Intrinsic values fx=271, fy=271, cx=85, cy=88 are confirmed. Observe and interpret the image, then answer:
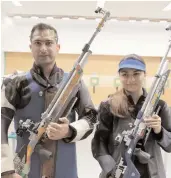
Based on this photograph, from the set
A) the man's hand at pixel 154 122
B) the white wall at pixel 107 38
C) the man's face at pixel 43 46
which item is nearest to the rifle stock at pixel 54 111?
the man's face at pixel 43 46

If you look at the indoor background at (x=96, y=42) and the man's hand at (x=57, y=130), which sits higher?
the indoor background at (x=96, y=42)

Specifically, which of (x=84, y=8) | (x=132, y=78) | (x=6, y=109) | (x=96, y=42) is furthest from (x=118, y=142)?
(x=96, y=42)

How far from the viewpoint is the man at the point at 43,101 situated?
1064mm

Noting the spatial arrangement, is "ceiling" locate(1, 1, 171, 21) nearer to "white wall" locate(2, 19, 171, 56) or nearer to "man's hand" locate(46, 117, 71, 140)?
"white wall" locate(2, 19, 171, 56)

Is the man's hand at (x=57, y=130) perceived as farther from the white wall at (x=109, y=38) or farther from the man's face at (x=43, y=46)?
the white wall at (x=109, y=38)

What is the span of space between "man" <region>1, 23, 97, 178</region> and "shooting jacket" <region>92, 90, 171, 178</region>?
0.13m

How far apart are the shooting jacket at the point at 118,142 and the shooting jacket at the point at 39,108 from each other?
4.9 inches

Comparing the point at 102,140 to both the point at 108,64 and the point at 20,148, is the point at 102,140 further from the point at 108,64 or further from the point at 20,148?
the point at 108,64

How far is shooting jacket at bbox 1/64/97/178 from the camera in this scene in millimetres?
1053

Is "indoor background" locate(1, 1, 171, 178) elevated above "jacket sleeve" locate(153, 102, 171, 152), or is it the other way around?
"indoor background" locate(1, 1, 171, 178)

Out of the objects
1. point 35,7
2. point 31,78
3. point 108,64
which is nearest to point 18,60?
point 35,7

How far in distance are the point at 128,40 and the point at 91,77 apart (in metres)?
0.78

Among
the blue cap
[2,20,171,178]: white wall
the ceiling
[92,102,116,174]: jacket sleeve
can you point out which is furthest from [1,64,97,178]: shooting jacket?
[2,20,171,178]: white wall

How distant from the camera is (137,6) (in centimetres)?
319
